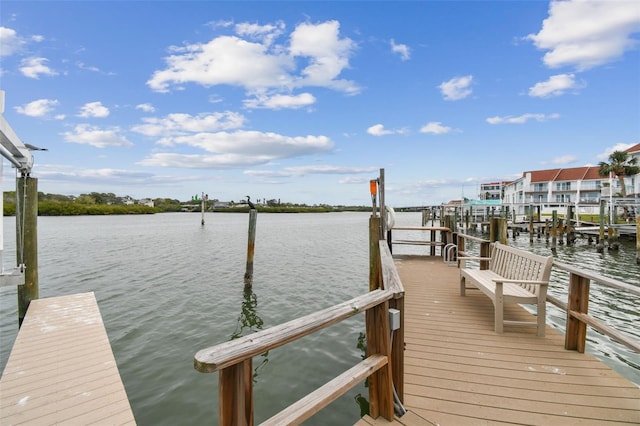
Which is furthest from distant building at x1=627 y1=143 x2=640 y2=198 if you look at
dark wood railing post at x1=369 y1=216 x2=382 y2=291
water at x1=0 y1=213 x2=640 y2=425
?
dark wood railing post at x1=369 y1=216 x2=382 y2=291

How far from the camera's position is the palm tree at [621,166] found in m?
41.7

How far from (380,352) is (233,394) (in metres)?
1.34

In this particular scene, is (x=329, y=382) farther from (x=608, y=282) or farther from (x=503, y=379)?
(x=608, y=282)

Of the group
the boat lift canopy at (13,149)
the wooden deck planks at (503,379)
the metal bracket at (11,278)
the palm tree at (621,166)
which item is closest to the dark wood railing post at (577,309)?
the wooden deck planks at (503,379)

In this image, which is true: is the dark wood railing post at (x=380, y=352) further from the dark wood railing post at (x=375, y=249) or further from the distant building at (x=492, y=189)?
the distant building at (x=492, y=189)

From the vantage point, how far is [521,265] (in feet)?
16.6

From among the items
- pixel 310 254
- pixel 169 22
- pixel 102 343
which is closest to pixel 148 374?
pixel 102 343

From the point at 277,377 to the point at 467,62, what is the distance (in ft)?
50.7

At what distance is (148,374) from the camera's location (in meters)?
5.06

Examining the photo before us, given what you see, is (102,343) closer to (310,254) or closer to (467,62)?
(310,254)

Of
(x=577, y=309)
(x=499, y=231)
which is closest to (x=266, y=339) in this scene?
(x=577, y=309)

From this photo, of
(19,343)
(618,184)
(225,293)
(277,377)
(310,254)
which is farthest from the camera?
(618,184)

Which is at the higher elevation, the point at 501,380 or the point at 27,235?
the point at 27,235

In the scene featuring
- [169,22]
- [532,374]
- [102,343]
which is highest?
[169,22]
